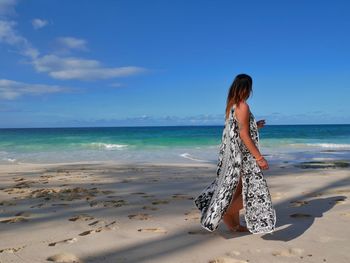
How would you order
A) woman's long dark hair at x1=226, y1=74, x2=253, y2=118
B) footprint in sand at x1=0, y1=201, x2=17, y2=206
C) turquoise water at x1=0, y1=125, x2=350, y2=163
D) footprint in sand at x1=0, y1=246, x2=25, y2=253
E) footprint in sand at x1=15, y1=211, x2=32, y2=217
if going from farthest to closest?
turquoise water at x1=0, y1=125, x2=350, y2=163, footprint in sand at x1=0, y1=201, x2=17, y2=206, footprint in sand at x1=15, y1=211, x2=32, y2=217, woman's long dark hair at x1=226, y1=74, x2=253, y2=118, footprint in sand at x1=0, y1=246, x2=25, y2=253

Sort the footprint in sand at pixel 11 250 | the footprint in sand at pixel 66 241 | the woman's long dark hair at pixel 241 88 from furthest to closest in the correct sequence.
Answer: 1. the woman's long dark hair at pixel 241 88
2. the footprint in sand at pixel 66 241
3. the footprint in sand at pixel 11 250

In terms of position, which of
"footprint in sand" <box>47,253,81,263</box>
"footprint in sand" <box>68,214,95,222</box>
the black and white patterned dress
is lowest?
"footprint in sand" <box>68,214,95,222</box>

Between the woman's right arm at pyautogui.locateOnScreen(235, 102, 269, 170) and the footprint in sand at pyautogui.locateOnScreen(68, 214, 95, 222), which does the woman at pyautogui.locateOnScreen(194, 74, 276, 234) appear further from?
the footprint in sand at pyautogui.locateOnScreen(68, 214, 95, 222)

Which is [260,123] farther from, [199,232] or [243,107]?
[199,232]

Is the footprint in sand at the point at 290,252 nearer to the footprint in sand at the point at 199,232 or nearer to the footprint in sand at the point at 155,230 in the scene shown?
the footprint in sand at the point at 199,232

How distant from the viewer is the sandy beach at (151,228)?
129 inches

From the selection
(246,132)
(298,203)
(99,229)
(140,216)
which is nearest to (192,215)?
(140,216)

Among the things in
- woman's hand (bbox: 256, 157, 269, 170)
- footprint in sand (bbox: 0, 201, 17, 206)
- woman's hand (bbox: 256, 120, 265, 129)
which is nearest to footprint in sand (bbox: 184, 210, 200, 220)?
woman's hand (bbox: 256, 157, 269, 170)

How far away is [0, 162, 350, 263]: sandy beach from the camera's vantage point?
10.7 feet

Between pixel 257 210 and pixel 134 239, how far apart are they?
4.04 feet

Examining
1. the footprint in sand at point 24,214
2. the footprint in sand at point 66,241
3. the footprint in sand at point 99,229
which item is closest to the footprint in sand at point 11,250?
the footprint in sand at point 66,241

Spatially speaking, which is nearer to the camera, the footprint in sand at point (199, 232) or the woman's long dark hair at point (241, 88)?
the woman's long dark hair at point (241, 88)

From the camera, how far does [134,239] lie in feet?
12.2

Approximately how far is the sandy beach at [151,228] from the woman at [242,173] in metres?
0.23
